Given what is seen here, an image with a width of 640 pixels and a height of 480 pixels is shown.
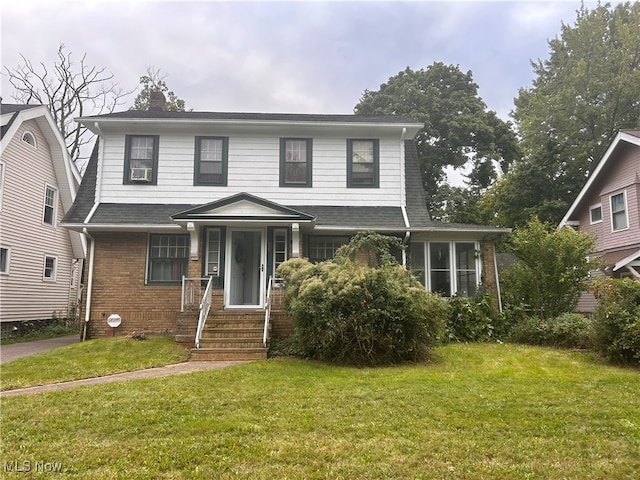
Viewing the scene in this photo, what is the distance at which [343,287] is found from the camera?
8.58 m

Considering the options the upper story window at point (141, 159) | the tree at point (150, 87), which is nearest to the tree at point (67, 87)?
the tree at point (150, 87)

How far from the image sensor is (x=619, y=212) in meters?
16.6

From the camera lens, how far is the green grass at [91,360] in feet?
24.7

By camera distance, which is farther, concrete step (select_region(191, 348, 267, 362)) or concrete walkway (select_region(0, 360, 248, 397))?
concrete step (select_region(191, 348, 267, 362))

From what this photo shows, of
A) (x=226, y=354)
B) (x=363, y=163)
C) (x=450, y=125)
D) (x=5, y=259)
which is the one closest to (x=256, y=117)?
(x=363, y=163)

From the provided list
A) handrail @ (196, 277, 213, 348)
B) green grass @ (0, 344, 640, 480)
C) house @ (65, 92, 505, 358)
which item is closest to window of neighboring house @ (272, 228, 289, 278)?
house @ (65, 92, 505, 358)

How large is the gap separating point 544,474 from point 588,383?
12.3 ft

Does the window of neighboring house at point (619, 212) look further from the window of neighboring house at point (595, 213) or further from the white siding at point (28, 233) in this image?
the white siding at point (28, 233)

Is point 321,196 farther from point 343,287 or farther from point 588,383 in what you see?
point 588,383

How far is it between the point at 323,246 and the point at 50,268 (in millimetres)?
12344

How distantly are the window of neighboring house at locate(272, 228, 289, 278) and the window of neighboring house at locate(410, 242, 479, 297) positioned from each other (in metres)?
3.65

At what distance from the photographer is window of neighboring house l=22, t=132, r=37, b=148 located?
16355mm

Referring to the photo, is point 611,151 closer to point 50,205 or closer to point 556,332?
point 556,332

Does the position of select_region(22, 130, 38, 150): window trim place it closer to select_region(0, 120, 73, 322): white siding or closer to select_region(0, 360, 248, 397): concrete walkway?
select_region(0, 120, 73, 322): white siding
